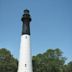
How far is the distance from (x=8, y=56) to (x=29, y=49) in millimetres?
13432

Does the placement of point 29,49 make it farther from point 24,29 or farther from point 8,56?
point 8,56

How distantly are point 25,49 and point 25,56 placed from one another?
3.71ft

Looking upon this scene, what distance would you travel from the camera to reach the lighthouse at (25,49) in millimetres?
37487

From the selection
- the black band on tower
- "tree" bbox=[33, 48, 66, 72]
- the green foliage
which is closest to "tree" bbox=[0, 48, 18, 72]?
the green foliage

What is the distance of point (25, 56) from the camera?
37.7 metres

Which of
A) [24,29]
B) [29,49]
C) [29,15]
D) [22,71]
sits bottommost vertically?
[22,71]

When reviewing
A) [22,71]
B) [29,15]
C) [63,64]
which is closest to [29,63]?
[22,71]

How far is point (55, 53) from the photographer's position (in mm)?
56156

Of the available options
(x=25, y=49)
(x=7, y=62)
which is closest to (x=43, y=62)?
(x=7, y=62)

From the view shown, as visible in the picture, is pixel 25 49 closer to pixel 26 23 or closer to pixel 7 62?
pixel 26 23

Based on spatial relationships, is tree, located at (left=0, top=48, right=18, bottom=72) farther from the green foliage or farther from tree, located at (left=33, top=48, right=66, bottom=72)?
tree, located at (left=33, top=48, right=66, bottom=72)

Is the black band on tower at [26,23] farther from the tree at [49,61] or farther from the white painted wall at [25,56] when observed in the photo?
the tree at [49,61]

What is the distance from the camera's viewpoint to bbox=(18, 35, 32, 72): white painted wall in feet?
123

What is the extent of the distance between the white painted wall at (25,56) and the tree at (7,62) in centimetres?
947
